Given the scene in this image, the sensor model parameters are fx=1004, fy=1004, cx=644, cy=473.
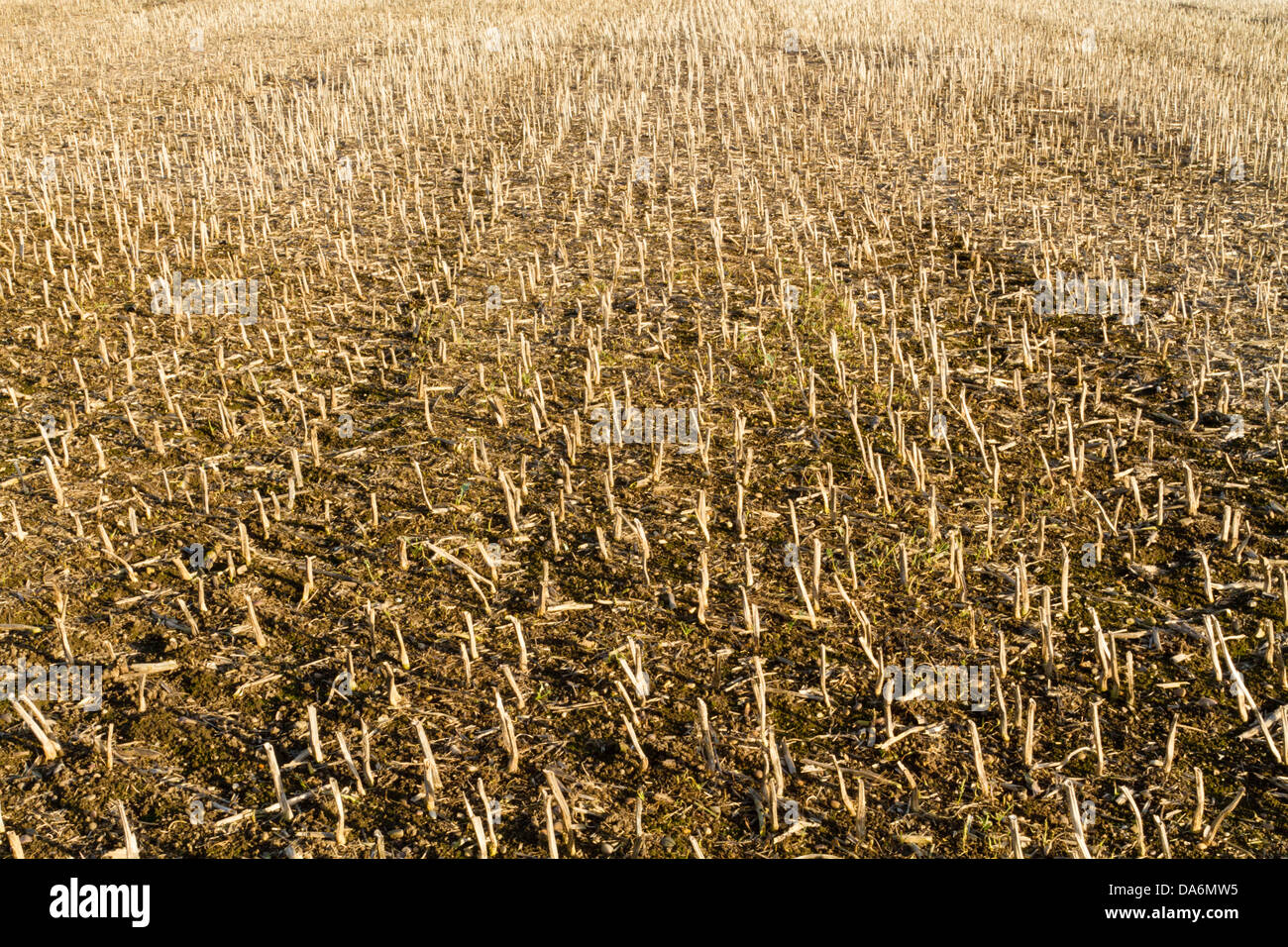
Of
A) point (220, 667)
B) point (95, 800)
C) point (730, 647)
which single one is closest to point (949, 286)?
point (730, 647)

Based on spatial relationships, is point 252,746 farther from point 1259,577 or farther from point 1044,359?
point 1044,359

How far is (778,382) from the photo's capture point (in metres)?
6.67

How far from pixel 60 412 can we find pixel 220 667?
2922mm

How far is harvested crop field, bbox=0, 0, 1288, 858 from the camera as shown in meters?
3.77

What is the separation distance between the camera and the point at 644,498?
550 centimetres

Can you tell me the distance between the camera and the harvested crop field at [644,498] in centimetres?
377

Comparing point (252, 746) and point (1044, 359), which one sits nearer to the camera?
point (252, 746)

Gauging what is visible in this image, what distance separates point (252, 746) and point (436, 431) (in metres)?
2.56

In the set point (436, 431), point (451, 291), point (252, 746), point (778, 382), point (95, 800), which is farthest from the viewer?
point (451, 291)

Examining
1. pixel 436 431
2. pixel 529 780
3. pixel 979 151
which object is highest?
pixel 979 151

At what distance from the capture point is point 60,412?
20.6 ft
